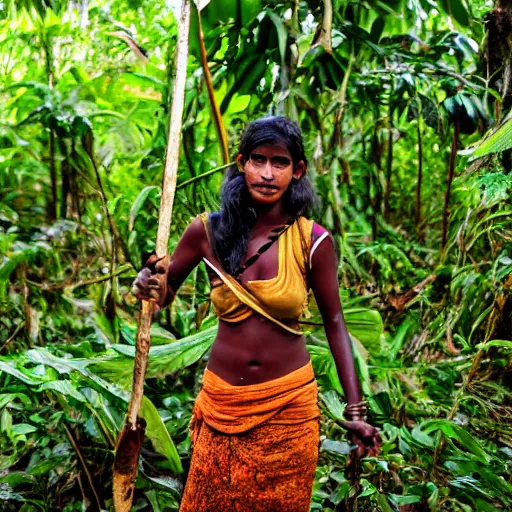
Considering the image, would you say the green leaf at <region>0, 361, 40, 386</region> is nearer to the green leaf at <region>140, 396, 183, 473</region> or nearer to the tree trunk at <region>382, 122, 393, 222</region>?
the green leaf at <region>140, 396, 183, 473</region>

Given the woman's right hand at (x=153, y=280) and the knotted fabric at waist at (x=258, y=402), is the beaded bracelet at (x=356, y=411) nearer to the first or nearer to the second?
the knotted fabric at waist at (x=258, y=402)

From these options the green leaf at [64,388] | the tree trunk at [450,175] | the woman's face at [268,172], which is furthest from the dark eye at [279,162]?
the tree trunk at [450,175]

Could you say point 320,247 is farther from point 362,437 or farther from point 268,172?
point 362,437

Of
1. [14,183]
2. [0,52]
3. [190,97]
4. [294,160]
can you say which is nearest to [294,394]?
[294,160]

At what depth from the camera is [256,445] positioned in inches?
68.7

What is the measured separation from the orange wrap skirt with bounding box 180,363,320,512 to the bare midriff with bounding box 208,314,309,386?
2 centimetres

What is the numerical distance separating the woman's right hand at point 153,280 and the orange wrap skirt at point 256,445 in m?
0.33

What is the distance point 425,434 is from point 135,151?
223cm

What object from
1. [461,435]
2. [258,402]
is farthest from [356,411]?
[461,435]

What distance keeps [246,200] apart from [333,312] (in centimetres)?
37

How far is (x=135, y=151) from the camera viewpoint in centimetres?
388

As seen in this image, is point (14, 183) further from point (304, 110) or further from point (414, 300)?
point (414, 300)

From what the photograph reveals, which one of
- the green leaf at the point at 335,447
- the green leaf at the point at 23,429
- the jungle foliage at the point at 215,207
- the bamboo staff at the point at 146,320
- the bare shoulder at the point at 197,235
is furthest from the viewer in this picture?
the green leaf at the point at 335,447

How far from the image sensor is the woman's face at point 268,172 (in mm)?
1748
